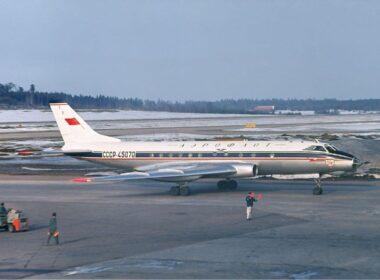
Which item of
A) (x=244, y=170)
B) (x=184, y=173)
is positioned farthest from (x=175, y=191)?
(x=244, y=170)

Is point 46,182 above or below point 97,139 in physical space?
below

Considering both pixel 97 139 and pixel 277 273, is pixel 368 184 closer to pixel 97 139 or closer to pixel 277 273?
pixel 97 139

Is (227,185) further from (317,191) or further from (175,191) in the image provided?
(317,191)

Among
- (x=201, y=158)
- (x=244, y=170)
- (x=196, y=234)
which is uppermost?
(x=201, y=158)

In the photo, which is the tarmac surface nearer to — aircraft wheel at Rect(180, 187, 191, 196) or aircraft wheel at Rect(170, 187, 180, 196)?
aircraft wheel at Rect(170, 187, 180, 196)

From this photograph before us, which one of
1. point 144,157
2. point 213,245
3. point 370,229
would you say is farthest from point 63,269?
point 144,157

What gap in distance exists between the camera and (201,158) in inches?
1435

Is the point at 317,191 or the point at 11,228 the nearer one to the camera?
the point at 11,228

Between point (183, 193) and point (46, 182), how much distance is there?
35.0 feet

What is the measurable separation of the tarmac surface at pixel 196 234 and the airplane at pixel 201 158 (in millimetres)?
1174

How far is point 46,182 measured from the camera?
40.5 metres

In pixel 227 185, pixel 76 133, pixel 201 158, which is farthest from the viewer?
pixel 76 133

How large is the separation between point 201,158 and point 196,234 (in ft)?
42.5

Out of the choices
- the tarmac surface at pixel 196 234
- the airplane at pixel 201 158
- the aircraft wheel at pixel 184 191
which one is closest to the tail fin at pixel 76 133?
the airplane at pixel 201 158
